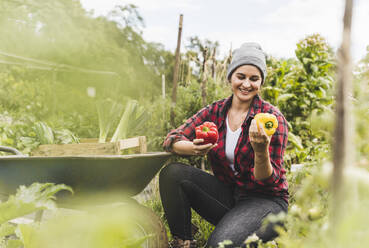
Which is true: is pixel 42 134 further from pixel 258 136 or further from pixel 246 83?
pixel 258 136

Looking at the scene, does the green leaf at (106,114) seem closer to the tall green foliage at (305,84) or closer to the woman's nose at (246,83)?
the woman's nose at (246,83)

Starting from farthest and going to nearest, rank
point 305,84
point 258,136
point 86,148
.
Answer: point 305,84, point 86,148, point 258,136

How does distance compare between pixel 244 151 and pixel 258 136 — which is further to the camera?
pixel 244 151

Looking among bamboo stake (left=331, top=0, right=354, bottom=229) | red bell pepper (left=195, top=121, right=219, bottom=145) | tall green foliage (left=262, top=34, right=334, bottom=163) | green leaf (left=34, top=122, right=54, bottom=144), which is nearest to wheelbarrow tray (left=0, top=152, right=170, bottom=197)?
red bell pepper (left=195, top=121, right=219, bottom=145)

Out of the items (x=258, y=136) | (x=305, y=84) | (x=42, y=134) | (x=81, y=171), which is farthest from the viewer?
(x=305, y=84)

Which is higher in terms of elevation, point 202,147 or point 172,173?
point 202,147

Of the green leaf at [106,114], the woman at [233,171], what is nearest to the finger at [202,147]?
the woman at [233,171]

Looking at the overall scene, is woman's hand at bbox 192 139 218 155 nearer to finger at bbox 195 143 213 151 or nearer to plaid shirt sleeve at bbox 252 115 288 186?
finger at bbox 195 143 213 151

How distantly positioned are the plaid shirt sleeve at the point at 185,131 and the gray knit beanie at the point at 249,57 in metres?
0.33

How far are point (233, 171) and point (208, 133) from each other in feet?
0.92

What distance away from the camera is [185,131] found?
219 centimetres

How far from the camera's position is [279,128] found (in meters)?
1.93

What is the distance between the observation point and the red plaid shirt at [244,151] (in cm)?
188

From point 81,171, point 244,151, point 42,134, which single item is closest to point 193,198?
point 244,151
